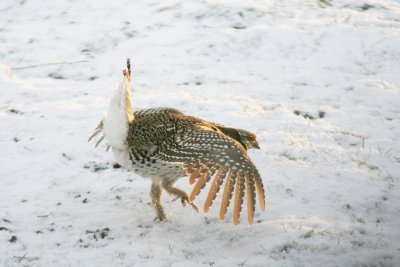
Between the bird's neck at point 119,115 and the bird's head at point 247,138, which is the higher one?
the bird's neck at point 119,115

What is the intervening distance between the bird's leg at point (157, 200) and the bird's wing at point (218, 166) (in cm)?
48

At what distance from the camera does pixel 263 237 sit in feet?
13.8

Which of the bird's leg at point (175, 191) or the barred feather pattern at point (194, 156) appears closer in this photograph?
the barred feather pattern at point (194, 156)

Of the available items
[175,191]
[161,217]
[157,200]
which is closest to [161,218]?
[161,217]

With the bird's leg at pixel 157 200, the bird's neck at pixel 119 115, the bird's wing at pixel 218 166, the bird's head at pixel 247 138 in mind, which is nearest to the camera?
the bird's wing at pixel 218 166

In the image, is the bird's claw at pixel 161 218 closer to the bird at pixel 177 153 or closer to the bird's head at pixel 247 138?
the bird at pixel 177 153

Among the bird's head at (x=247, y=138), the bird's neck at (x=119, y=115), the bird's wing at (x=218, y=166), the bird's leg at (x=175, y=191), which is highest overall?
the bird's neck at (x=119, y=115)

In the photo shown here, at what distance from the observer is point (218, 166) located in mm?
3873

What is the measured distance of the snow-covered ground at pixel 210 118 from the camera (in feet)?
13.4

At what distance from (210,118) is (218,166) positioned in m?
2.36

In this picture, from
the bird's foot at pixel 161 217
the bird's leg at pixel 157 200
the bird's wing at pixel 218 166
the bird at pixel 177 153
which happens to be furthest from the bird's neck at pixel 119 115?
the bird's foot at pixel 161 217

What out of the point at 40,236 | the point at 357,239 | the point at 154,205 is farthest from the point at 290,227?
the point at 40,236

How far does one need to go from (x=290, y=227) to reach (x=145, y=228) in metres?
1.25

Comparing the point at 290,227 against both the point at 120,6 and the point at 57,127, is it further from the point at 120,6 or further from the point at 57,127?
the point at 120,6
